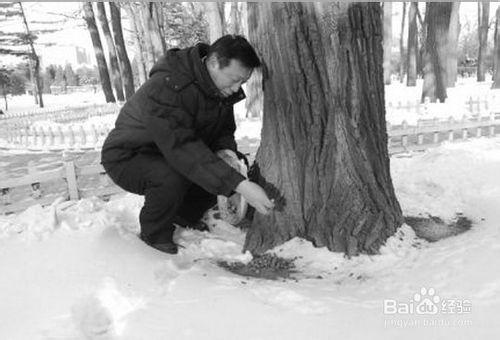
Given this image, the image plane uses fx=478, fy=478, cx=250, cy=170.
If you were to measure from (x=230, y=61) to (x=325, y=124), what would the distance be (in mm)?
778

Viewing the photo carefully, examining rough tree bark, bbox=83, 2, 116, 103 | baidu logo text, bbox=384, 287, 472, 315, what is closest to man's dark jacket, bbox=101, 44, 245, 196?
baidu logo text, bbox=384, 287, 472, 315

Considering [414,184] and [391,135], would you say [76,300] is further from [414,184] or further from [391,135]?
[391,135]

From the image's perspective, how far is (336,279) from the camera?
297 centimetres

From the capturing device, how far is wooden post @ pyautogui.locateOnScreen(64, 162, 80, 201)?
575 cm

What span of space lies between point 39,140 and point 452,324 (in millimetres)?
14294

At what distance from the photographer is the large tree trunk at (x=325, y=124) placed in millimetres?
3145

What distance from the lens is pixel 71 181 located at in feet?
19.0

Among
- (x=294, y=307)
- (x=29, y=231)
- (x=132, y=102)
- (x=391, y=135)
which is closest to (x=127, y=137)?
(x=132, y=102)

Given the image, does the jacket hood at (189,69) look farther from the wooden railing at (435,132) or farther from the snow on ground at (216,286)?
the wooden railing at (435,132)

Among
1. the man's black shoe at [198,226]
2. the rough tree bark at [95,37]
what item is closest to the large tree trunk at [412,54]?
the rough tree bark at [95,37]

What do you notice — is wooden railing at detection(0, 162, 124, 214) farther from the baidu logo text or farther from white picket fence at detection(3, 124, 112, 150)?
white picket fence at detection(3, 124, 112, 150)

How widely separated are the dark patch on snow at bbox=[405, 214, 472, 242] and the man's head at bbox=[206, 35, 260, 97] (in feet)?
5.76

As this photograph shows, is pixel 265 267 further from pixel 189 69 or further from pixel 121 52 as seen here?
pixel 121 52

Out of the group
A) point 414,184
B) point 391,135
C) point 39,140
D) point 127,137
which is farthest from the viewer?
point 39,140
